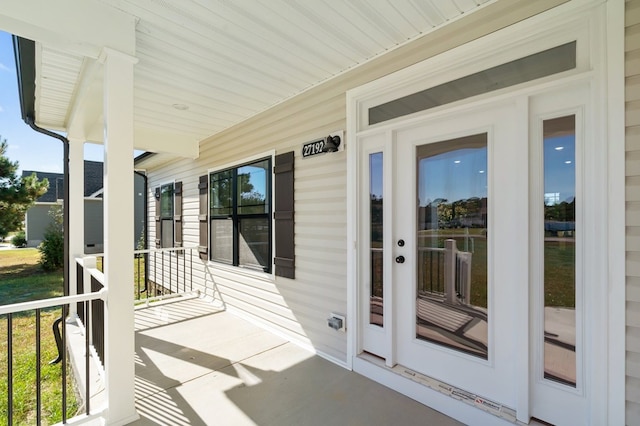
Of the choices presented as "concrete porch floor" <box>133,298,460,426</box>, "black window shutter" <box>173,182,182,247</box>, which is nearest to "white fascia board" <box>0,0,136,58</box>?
Answer: "concrete porch floor" <box>133,298,460,426</box>

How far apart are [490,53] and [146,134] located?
4.60m

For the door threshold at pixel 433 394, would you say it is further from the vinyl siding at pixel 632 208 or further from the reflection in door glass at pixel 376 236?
the vinyl siding at pixel 632 208

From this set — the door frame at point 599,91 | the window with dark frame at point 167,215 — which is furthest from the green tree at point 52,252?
the door frame at point 599,91

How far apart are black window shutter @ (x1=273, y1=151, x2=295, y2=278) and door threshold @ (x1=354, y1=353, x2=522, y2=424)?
1.24 metres

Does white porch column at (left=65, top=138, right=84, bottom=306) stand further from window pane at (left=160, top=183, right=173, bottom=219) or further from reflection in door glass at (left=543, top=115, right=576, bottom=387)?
reflection in door glass at (left=543, top=115, right=576, bottom=387)

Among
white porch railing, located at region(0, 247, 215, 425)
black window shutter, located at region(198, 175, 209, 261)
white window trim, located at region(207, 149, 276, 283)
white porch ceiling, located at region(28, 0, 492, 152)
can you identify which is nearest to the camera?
white porch railing, located at region(0, 247, 215, 425)

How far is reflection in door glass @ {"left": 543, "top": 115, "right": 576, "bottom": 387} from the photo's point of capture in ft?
5.52

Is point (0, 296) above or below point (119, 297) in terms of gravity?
below

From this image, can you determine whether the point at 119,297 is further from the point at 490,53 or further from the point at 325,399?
the point at 490,53

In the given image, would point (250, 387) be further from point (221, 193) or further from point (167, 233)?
point (167, 233)

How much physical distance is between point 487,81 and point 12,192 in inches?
497

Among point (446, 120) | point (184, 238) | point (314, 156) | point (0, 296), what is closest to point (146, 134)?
point (184, 238)

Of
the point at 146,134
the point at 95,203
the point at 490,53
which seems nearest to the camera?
the point at 490,53

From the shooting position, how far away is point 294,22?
2033 mm
